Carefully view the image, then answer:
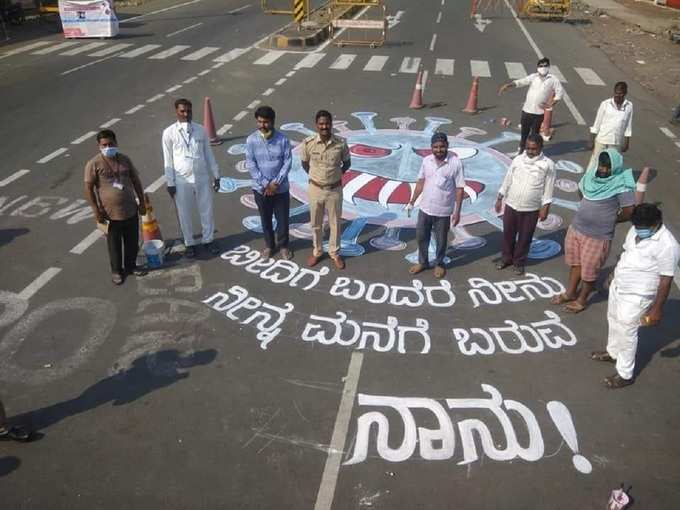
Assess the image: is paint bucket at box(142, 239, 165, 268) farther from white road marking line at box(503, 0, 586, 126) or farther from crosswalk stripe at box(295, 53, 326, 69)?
crosswalk stripe at box(295, 53, 326, 69)

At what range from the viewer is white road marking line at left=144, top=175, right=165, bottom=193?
30.6 ft

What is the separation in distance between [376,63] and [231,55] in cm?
Answer: 533

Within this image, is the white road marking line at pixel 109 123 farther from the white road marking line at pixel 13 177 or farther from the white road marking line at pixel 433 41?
the white road marking line at pixel 433 41

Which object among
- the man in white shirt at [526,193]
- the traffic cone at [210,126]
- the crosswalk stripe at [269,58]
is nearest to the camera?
the man in white shirt at [526,193]

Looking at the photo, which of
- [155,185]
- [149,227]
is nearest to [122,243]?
[149,227]

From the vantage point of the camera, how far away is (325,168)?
21.7ft

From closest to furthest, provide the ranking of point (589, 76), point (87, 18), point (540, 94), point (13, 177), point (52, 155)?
point (13, 177)
point (540, 94)
point (52, 155)
point (589, 76)
point (87, 18)

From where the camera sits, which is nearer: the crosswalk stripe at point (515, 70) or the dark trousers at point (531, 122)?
the dark trousers at point (531, 122)

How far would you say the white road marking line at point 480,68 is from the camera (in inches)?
714

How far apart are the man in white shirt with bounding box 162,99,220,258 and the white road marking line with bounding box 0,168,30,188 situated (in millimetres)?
4277

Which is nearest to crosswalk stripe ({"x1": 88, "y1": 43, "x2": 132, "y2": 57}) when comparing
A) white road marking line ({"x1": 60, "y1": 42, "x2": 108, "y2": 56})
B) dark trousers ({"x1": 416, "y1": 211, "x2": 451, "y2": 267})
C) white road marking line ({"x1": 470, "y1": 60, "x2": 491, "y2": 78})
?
white road marking line ({"x1": 60, "y1": 42, "x2": 108, "y2": 56})

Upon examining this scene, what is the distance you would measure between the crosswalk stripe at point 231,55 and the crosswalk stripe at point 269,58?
936mm

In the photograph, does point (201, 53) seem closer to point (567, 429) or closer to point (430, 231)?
point (430, 231)

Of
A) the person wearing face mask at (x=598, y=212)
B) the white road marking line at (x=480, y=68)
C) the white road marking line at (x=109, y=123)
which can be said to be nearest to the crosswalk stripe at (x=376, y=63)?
the white road marking line at (x=480, y=68)
